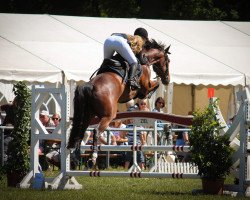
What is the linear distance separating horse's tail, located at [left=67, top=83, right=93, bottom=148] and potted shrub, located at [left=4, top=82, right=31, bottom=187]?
0.93 m

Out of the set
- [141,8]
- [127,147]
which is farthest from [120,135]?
[141,8]

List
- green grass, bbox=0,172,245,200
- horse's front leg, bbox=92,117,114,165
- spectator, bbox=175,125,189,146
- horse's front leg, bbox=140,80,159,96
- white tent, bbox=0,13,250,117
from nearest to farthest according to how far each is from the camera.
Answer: green grass, bbox=0,172,245,200 → horse's front leg, bbox=92,117,114,165 → horse's front leg, bbox=140,80,159,96 → spectator, bbox=175,125,189,146 → white tent, bbox=0,13,250,117

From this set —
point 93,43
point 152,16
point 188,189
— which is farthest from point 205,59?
point 152,16

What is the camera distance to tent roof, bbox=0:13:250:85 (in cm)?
1753

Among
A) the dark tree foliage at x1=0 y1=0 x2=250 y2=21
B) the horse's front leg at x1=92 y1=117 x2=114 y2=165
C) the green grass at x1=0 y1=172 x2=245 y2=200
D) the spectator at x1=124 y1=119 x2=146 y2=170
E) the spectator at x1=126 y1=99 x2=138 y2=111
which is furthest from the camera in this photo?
the dark tree foliage at x1=0 y1=0 x2=250 y2=21

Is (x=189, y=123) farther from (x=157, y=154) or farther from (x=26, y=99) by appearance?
(x=157, y=154)

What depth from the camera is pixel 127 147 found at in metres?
10.2

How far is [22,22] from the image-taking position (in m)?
20.3

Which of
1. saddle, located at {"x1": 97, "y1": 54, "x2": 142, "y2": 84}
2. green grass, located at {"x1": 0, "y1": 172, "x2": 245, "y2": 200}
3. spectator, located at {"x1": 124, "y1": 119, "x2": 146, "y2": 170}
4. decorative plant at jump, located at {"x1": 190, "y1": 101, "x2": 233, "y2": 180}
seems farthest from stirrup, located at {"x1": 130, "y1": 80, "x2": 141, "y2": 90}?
spectator, located at {"x1": 124, "y1": 119, "x2": 146, "y2": 170}

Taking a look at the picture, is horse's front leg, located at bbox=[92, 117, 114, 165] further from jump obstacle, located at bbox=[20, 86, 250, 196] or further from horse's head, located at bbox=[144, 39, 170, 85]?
horse's head, located at bbox=[144, 39, 170, 85]

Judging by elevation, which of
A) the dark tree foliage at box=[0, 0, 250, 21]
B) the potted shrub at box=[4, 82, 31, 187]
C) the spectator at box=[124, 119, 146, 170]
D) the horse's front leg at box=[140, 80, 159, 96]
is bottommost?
the spectator at box=[124, 119, 146, 170]

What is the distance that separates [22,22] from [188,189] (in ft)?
35.7

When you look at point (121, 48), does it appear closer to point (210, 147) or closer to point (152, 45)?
point (152, 45)

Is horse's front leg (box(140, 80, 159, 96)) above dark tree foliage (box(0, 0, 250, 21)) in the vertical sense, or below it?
below
